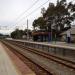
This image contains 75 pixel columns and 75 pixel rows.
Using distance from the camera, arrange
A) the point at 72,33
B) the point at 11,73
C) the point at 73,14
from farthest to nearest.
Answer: the point at 73,14 → the point at 72,33 → the point at 11,73

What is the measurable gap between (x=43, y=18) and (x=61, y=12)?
14278 mm

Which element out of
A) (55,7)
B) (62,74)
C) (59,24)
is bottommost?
(62,74)

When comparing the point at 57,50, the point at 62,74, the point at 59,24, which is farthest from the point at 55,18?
the point at 62,74

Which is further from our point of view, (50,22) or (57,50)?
(50,22)

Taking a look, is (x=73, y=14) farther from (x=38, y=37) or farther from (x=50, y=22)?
(x=38, y=37)

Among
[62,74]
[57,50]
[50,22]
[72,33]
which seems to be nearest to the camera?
[62,74]

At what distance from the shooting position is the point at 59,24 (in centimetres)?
9362

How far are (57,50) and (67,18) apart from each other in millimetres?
67470

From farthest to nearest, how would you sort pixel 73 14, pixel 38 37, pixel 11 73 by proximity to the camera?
pixel 73 14 < pixel 38 37 < pixel 11 73

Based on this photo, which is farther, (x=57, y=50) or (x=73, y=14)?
(x=73, y=14)

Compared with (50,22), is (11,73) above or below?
below

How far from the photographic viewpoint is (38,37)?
82375 mm

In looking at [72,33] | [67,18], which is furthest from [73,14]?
[72,33]

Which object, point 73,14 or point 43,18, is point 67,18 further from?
point 43,18
